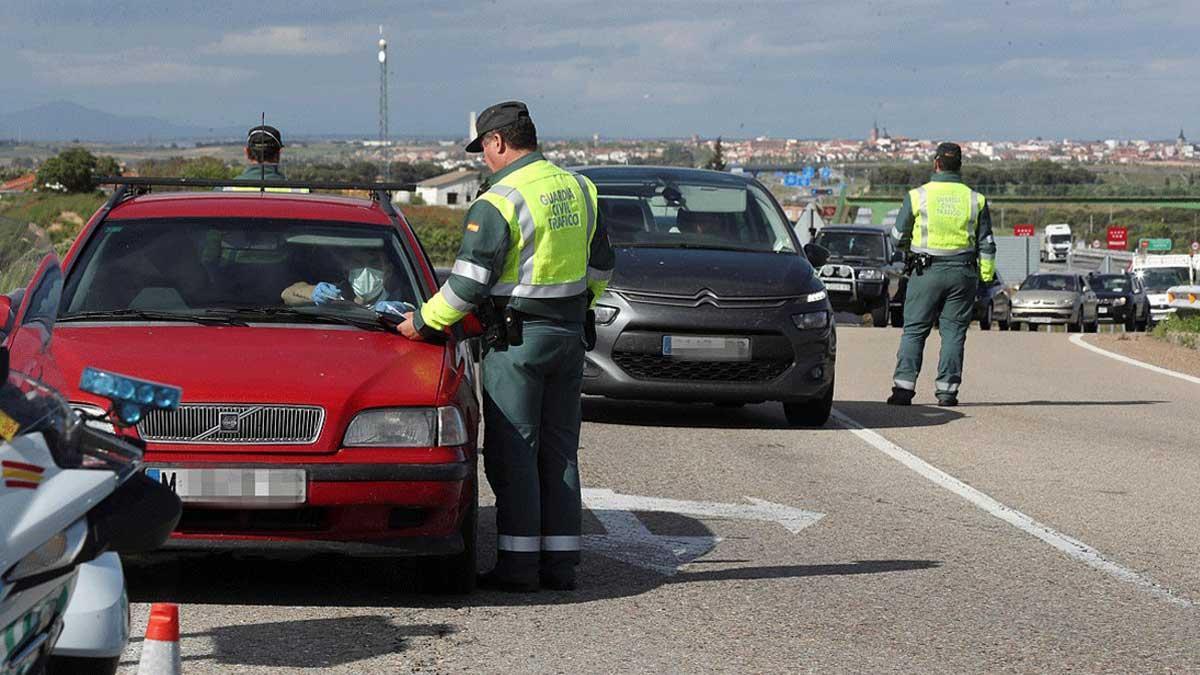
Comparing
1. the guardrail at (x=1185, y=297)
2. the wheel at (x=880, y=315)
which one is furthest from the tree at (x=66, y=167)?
the guardrail at (x=1185, y=297)

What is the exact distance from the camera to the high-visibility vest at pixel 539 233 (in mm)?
7305

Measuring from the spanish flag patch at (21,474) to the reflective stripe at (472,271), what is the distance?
3.97 m

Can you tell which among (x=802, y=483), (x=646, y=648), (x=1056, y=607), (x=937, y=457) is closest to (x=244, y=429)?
(x=646, y=648)

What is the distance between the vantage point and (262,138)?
12445mm

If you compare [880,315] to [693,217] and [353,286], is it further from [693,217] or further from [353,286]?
[353,286]

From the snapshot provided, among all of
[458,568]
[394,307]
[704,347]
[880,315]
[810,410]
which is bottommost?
[880,315]

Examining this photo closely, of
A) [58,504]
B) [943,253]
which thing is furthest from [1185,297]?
[58,504]

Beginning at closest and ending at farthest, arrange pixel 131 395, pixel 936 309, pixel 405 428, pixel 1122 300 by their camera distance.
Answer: pixel 131 395, pixel 405 428, pixel 936 309, pixel 1122 300

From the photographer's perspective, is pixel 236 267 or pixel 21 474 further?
pixel 236 267

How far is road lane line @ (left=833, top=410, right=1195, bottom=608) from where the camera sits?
304 inches

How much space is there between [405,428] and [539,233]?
1.03 m

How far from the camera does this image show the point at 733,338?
12805 mm

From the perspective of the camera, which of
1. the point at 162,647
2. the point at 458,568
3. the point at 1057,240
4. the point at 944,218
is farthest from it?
the point at 1057,240

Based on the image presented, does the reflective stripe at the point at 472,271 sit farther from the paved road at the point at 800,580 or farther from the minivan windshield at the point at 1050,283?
the minivan windshield at the point at 1050,283
